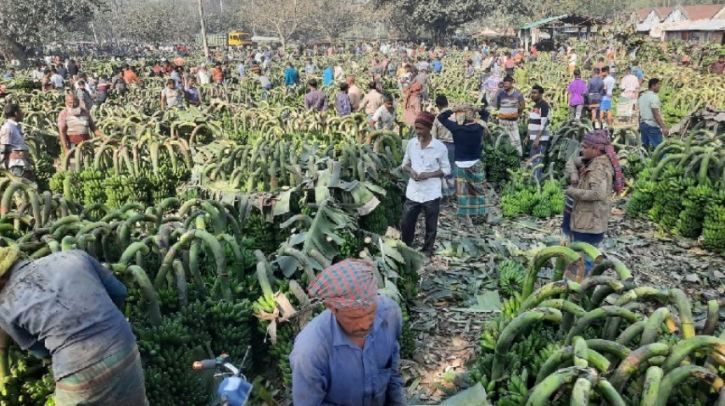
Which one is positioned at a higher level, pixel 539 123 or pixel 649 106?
pixel 649 106

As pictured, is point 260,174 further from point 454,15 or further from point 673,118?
point 454,15

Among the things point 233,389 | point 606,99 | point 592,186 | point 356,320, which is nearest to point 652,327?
point 356,320

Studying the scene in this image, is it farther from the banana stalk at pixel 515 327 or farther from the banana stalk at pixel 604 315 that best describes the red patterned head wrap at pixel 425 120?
the banana stalk at pixel 604 315

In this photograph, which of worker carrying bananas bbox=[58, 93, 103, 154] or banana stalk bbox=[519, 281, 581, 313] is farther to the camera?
worker carrying bananas bbox=[58, 93, 103, 154]

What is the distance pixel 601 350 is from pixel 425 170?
4.16 m

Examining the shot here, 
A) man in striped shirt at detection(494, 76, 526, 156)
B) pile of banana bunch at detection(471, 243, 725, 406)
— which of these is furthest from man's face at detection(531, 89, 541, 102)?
pile of banana bunch at detection(471, 243, 725, 406)

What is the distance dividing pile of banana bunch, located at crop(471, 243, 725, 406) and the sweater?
464 centimetres

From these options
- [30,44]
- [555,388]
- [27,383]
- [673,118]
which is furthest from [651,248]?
[30,44]

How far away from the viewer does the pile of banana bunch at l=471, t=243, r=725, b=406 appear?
2281 millimetres

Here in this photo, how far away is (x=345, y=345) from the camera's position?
239cm

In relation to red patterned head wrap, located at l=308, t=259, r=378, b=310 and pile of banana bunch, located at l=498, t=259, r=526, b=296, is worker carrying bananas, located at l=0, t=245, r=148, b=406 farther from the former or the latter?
pile of banana bunch, located at l=498, t=259, r=526, b=296

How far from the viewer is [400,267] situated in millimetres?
5137

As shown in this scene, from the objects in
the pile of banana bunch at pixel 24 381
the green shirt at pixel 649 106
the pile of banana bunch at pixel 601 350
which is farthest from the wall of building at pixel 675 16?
the pile of banana bunch at pixel 24 381

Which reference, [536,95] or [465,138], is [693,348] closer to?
[465,138]
